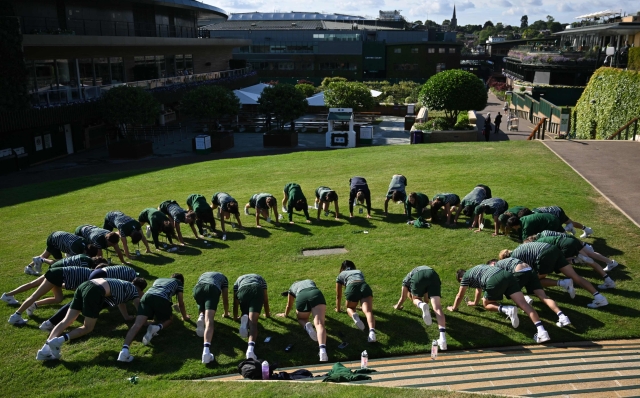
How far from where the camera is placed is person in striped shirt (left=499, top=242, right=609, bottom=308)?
1098 centimetres

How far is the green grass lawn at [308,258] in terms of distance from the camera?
9.46 metres

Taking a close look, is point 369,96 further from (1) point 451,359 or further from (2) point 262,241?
(1) point 451,359

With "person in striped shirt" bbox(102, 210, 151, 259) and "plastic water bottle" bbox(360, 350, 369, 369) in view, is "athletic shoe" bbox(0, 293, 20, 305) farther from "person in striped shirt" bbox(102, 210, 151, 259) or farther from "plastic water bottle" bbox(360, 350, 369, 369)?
"plastic water bottle" bbox(360, 350, 369, 369)

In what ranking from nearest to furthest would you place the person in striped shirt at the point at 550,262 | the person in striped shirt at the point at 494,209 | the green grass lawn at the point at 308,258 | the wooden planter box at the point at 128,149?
the green grass lawn at the point at 308,258 → the person in striped shirt at the point at 550,262 → the person in striped shirt at the point at 494,209 → the wooden planter box at the point at 128,149

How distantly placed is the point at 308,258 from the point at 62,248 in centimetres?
559

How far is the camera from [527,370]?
8328mm

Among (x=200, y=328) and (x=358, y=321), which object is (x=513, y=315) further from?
(x=200, y=328)

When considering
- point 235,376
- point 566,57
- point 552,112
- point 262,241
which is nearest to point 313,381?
point 235,376

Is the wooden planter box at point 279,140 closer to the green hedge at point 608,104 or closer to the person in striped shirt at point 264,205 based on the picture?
the green hedge at point 608,104

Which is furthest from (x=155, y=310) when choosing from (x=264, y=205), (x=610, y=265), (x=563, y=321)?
(x=610, y=265)

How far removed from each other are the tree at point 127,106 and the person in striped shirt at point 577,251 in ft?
80.8

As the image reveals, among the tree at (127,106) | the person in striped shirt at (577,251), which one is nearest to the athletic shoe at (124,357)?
the person in striped shirt at (577,251)

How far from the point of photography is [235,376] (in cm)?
897

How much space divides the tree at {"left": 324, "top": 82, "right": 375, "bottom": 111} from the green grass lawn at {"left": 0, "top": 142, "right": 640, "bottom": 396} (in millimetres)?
14615
